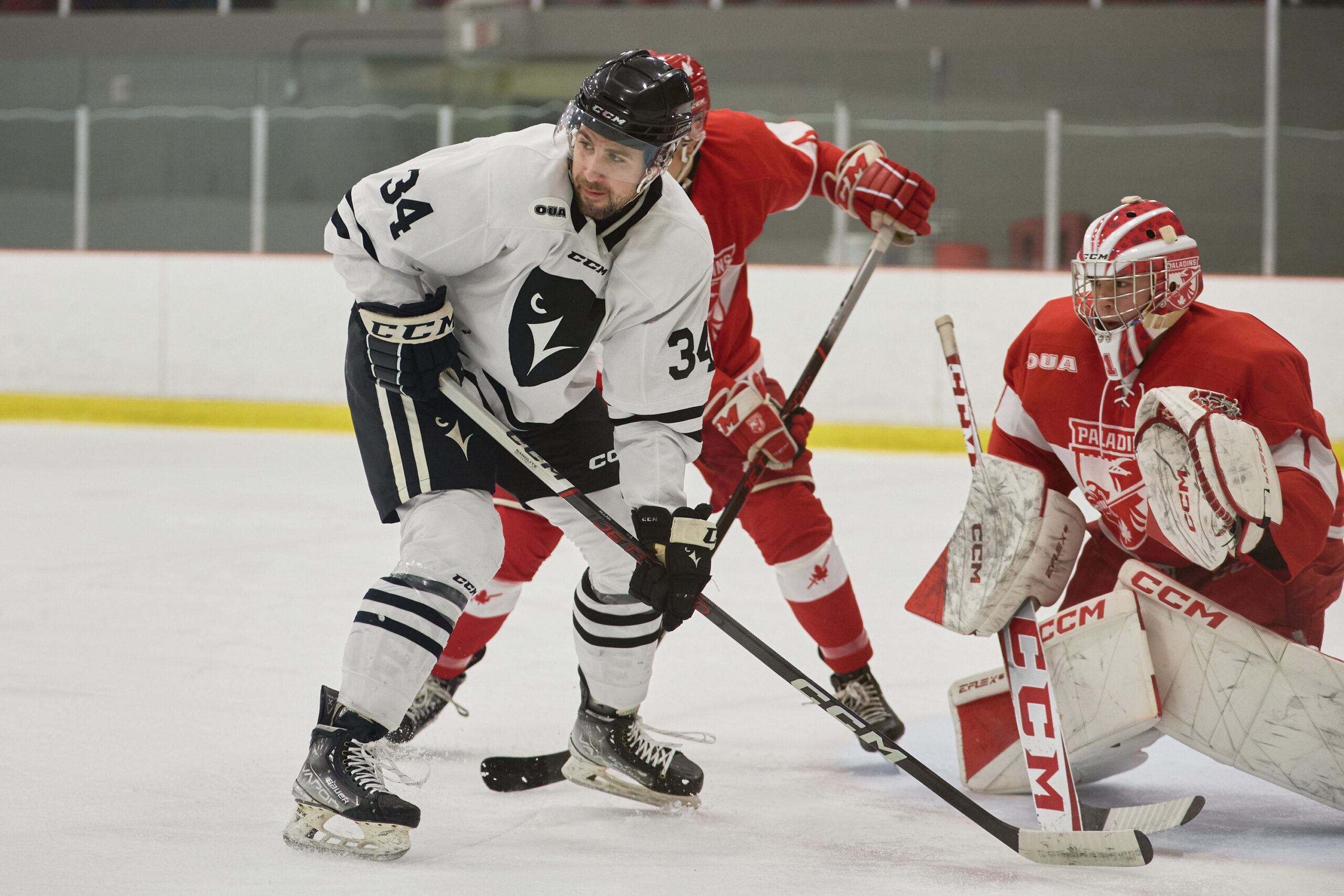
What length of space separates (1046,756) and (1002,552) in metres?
0.30

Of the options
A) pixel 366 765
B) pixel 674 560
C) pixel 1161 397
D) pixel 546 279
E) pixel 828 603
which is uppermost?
pixel 546 279

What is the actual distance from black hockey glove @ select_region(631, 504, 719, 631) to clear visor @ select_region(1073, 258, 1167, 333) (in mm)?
649

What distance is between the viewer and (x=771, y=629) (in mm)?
3143

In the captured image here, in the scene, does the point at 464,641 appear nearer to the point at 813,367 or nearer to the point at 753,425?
the point at 753,425

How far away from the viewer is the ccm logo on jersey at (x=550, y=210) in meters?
1.82

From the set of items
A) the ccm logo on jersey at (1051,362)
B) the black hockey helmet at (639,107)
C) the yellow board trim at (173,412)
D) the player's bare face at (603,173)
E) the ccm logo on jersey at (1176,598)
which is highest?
the black hockey helmet at (639,107)

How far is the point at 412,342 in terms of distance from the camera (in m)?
1.82

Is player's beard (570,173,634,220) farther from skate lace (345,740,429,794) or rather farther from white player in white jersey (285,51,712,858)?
skate lace (345,740,429,794)

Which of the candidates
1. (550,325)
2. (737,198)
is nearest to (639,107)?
(550,325)

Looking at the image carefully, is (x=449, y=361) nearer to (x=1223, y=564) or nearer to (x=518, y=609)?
(x=1223, y=564)

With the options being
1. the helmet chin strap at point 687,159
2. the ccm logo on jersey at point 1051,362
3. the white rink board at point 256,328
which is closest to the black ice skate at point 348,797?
the helmet chin strap at point 687,159

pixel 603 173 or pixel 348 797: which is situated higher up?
pixel 603 173

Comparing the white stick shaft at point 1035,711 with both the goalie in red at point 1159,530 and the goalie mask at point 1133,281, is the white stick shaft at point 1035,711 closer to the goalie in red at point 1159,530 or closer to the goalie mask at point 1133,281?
the goalie in red at point 1159,530

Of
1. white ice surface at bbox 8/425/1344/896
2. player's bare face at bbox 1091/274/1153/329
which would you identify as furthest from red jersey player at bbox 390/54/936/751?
player's bare face at bbox 1091/274/1153/329
